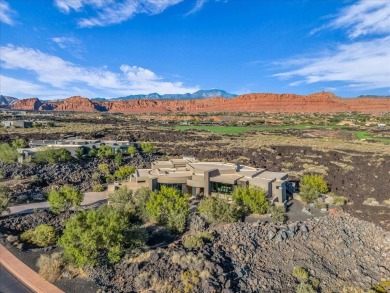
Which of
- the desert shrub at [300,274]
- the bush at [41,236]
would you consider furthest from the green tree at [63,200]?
the desert shrub at [300,274]

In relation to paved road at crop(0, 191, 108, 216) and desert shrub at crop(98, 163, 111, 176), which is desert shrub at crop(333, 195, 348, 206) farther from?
desert shrub at crop(98, 163, 111, 176)

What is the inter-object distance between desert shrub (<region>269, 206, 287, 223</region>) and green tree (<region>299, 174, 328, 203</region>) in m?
4.20

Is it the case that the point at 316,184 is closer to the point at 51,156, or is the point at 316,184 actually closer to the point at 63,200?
the point at 63,200

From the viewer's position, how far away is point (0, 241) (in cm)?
1944

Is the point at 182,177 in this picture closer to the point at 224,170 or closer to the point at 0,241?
the point at 224,170

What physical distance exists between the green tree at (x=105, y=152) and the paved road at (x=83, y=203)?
15.1 meters

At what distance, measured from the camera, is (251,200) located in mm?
24641

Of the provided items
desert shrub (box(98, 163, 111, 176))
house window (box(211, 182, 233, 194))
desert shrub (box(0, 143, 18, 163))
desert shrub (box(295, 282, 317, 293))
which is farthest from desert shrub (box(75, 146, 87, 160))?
desert shrub (box(295, 282, 317, 293))

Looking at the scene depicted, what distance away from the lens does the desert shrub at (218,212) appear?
888 inches

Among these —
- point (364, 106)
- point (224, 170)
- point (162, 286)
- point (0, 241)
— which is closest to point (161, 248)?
point (162, 286)

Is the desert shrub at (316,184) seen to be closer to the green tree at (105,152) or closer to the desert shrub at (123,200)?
the desert shrub at (123,200)

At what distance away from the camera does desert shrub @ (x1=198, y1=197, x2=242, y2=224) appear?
2256 cm

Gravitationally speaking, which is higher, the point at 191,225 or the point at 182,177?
the point at 182,177

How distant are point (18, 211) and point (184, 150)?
108 feet
